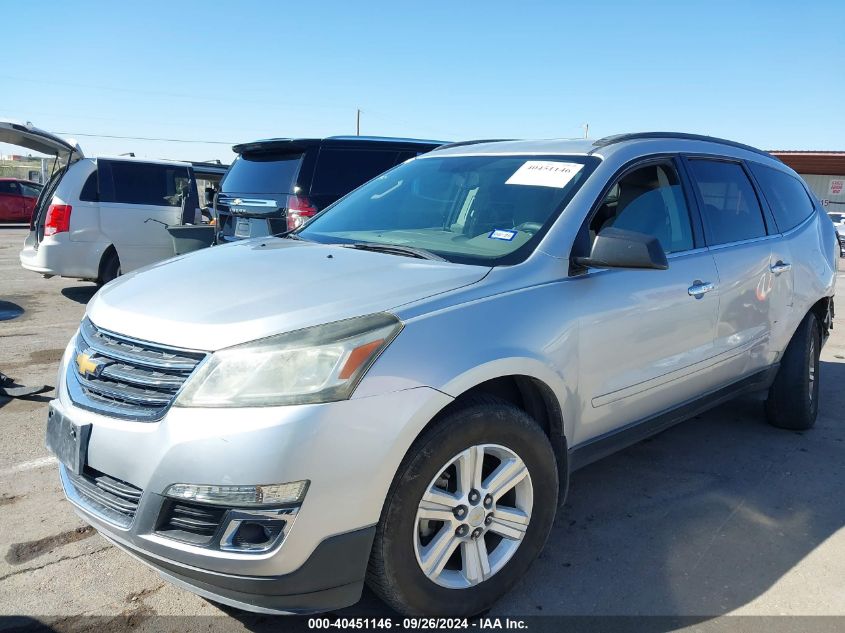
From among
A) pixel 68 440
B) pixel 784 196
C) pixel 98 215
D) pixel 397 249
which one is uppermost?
pixel 784 196

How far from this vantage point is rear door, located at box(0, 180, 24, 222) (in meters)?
22.1

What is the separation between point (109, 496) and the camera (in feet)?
7.45

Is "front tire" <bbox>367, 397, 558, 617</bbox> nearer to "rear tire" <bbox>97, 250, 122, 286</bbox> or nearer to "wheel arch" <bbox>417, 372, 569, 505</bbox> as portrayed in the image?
"wheel arch" <bbox>417, 372, 569, 505</bbox>

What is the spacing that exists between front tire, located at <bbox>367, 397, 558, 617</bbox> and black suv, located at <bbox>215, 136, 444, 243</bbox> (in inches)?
167

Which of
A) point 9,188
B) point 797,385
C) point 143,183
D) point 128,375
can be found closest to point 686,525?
point 797,385

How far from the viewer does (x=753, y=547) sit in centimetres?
316

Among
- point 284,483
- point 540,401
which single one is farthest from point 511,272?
point 284,483

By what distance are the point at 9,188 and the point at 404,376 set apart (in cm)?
2437

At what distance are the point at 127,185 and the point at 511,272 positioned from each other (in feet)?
25.4

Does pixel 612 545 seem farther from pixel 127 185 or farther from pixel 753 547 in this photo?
pixel 127 185

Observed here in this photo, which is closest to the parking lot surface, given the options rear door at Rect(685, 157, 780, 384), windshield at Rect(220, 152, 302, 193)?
rear door at Rect(685, 157, 780, 384)

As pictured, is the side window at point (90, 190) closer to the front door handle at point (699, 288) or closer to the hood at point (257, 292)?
the hood at point (257, 292)

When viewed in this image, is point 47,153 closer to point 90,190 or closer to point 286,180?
point 90,190

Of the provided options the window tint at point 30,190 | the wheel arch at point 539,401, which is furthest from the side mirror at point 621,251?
the window tint at point 30,190
